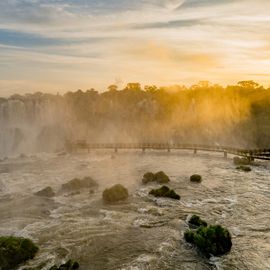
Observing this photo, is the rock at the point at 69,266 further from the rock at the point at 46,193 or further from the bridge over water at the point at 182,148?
the bridge over water at the point at 182,148

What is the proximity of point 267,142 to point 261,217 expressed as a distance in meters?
98.1

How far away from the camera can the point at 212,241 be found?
26.1 m

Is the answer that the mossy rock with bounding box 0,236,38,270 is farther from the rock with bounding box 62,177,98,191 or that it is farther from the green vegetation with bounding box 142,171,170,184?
the green vegetation with bounding box 142,171,170,184

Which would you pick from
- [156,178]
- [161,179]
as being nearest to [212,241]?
[161,179]

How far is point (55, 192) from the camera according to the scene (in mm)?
45250

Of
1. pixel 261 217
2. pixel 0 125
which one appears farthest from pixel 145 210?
pixel 0 125

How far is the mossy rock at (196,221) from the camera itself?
103 ft

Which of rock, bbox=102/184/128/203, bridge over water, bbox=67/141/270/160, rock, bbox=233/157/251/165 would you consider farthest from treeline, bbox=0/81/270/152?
rock, bbox=102/184/128/203

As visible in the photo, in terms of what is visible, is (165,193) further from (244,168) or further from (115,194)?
(244,168)

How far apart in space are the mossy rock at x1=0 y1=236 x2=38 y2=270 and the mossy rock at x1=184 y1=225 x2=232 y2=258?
39.5 feet

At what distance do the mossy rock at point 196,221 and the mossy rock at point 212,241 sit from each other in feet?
13.1

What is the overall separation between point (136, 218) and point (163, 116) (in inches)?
4713

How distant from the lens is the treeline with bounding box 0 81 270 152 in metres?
136

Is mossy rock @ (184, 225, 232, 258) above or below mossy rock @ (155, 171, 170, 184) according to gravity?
above
